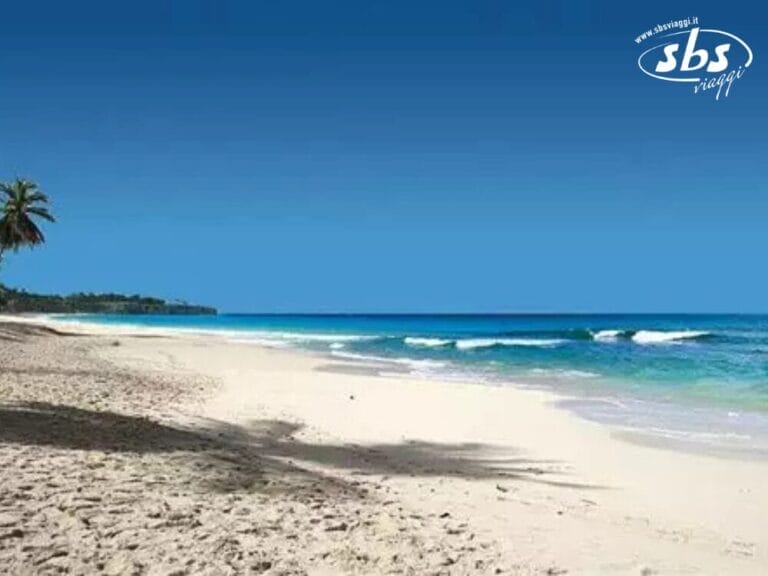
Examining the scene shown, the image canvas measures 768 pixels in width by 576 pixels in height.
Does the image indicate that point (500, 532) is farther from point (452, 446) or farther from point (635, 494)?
point (452, 446)

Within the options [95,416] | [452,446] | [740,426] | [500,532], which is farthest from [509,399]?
[500,532]

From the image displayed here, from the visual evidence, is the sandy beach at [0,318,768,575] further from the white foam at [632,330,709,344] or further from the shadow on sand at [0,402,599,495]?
the white foam at [632,330,709,344]

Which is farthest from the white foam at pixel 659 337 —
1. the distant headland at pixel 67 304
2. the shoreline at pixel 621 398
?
the distant headland at pixel 67 304

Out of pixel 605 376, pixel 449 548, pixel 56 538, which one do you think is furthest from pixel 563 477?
pixel 605 376

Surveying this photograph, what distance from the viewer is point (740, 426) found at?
12.9 metres

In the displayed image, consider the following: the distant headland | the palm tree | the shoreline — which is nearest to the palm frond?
the palm tree

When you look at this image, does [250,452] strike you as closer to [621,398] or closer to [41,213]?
[621,398]

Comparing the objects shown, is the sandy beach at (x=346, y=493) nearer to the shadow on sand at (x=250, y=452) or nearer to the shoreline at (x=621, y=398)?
the shadow on sand at (x=250, y=452)

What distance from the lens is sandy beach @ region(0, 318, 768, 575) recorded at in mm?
5047

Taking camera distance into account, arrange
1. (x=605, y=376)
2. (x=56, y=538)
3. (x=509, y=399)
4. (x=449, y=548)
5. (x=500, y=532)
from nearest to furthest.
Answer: (x=56, y=538) → (x=449, y=548) → (x=500, y=532) → (x=509, y=399) → (x=605, y=376)

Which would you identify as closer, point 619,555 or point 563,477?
point 619,555

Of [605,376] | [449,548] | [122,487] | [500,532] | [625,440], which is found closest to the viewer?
[449,548]

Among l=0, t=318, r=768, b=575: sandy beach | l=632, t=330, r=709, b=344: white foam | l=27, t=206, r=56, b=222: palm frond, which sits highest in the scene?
l=27, t=206, r=56, b=222: palm frond

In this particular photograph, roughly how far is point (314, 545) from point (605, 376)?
20838 millimetres
